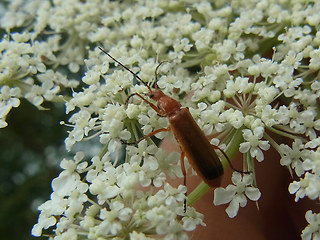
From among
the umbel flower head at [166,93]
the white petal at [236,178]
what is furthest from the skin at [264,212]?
the white petal at [236,178]

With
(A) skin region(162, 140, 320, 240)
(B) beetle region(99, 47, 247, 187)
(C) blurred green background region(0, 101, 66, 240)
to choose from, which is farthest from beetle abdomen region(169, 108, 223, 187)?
(C) blurred green background region(0, 101, 66, 240)

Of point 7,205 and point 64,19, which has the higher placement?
point 64,19

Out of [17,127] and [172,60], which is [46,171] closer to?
[17,127]

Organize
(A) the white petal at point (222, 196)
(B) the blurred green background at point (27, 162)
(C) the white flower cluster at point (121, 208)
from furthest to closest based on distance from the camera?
(B) the blurred green background at point (27, 162) < (A) the white petal at point (222, 196) < (C) the white flower cluster at point (121, 208)

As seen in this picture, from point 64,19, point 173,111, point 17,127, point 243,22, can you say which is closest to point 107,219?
point 173,111

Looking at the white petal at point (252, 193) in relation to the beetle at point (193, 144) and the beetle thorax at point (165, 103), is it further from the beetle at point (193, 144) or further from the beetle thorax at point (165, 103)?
the beetle thorax at point (165, 103)

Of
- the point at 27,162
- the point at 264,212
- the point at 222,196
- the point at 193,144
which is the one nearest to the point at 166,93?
the point at 193,144
